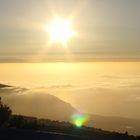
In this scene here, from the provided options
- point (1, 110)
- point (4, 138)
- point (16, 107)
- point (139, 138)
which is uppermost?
point (16, 107)

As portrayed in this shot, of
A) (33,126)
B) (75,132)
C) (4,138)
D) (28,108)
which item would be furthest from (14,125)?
(28,108)

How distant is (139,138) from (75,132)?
13.2ft

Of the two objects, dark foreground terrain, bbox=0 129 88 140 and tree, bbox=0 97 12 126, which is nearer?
dark foreground terrain, bbox=0 129 88 140

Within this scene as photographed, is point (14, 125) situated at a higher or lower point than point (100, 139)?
higher

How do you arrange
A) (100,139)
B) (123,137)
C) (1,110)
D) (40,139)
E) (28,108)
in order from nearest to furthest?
(40,139) → (100,139) → (123,137) → (1,110) → (28,108)

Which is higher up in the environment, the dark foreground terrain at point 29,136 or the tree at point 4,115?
the tree at point 4,115

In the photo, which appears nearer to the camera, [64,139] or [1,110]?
[64,139]

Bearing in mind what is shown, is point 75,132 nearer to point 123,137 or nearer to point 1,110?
point 123,137

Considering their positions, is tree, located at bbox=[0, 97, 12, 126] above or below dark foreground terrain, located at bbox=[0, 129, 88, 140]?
above

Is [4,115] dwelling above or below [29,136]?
above

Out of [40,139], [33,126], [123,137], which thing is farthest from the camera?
[33,126]

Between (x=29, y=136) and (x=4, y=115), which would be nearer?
(x=29, y=136)

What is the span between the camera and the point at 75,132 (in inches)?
1184

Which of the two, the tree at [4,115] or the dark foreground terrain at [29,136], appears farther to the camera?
the tree at [4,115]
